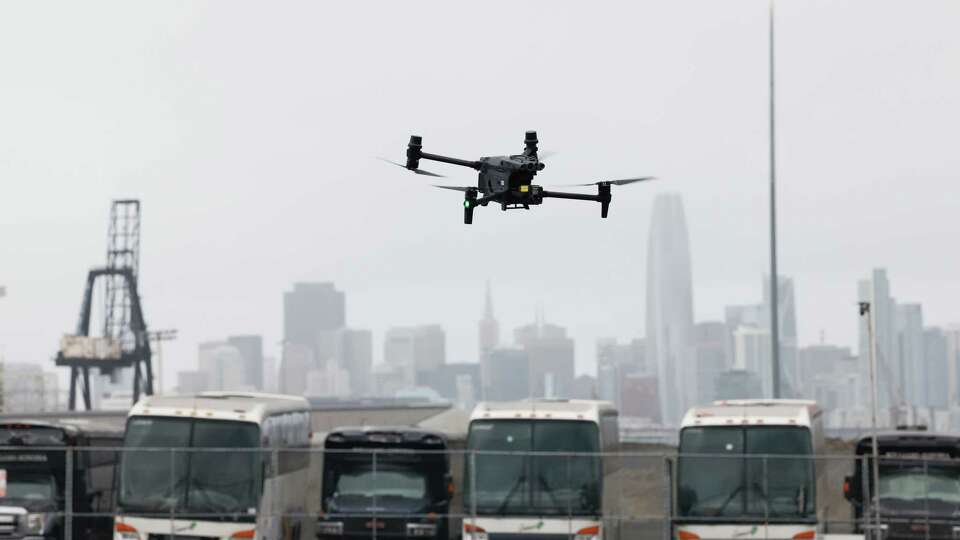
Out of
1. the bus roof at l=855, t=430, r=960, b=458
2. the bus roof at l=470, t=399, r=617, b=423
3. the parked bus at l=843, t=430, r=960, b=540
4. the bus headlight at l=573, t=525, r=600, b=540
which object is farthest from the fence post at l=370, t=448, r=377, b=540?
the bus roof at l=855, t=430, r=960, b=458

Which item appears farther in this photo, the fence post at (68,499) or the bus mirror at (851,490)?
the bus mirror at (851,490)

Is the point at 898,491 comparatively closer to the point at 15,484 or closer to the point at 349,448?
the point at 349,448

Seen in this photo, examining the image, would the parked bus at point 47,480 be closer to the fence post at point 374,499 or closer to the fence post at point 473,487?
the fence post at point 374,499

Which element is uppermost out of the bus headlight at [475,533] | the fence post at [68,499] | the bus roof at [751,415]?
the bus roof at [751,415]

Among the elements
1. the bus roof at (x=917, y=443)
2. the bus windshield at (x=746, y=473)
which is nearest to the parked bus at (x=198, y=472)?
the bus windshield at (x=746, y=473)

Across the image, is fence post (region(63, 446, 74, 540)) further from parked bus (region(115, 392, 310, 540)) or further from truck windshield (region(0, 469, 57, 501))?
parked bus (region(115, 392, 310, 540))

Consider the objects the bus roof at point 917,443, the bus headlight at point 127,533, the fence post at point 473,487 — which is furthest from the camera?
the bus roof at point 917,443

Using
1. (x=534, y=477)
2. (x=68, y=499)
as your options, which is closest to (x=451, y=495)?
(x=534, y=477)
